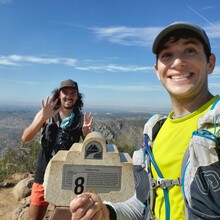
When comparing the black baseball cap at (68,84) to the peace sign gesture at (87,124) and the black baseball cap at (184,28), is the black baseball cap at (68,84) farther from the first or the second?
the black baseball cap at (184,28)

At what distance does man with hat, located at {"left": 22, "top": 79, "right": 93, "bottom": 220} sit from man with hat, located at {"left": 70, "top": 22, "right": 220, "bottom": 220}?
2.64 meters

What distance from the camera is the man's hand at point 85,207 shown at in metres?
2.15

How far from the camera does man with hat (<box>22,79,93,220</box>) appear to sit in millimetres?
5141

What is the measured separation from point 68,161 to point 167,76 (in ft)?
4.27

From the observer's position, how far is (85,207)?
7.11 ft

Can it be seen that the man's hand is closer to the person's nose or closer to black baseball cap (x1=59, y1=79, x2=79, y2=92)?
the person's nose

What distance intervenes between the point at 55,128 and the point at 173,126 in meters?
3.10

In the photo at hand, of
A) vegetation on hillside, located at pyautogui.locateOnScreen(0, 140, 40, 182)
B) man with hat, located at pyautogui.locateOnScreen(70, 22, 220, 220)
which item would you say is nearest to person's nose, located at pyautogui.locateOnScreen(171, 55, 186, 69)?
man with hat, located at pyautogui.locateOnScreen(70, 22, 220, 220)

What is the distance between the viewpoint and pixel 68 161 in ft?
10.0

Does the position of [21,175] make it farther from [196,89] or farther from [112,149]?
[196,89]

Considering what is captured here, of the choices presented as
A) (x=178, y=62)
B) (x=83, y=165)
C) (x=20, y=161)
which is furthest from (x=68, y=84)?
(x=20, y=161)

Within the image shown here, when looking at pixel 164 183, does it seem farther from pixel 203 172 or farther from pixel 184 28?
pixel 184 28

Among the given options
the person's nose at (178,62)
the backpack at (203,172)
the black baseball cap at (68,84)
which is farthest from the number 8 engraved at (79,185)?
the black baseball cap at (68,84)

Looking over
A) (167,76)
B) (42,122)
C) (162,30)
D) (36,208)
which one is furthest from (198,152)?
(36,208)
